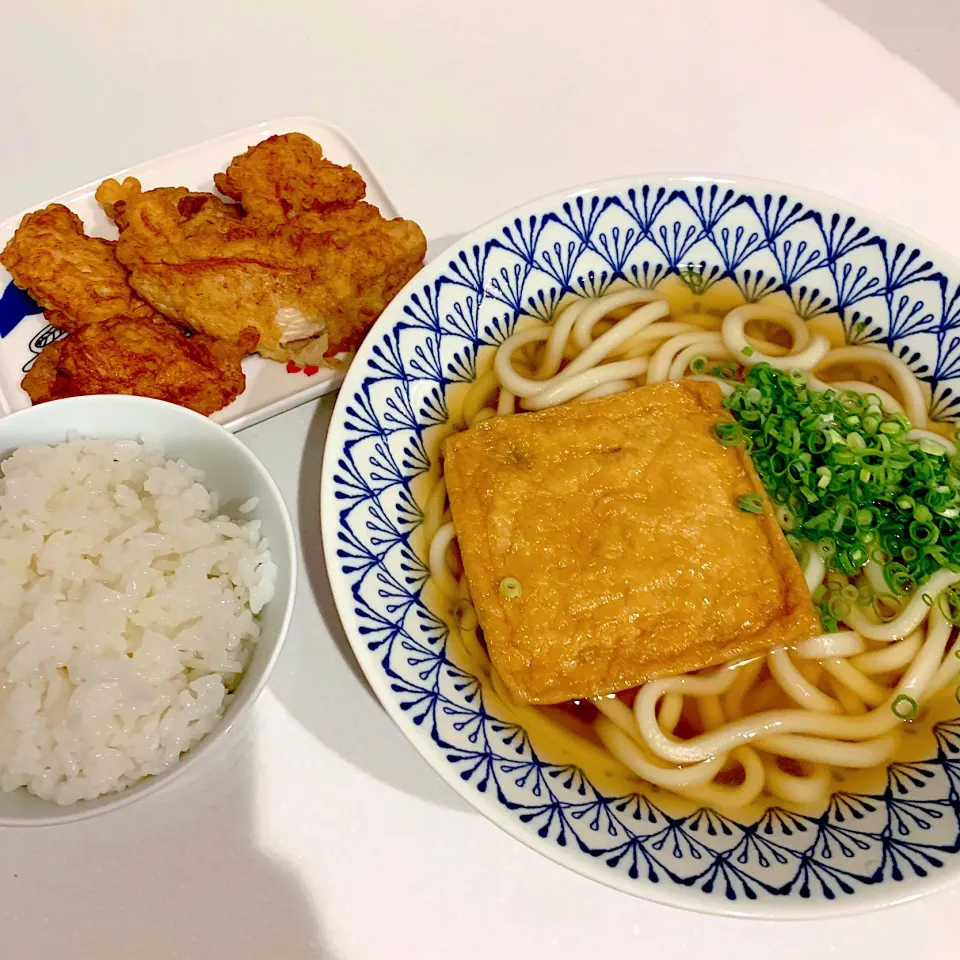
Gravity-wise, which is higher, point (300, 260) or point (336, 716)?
point (300, 260)

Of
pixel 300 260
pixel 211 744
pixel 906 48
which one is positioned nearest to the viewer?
pixel 211 744

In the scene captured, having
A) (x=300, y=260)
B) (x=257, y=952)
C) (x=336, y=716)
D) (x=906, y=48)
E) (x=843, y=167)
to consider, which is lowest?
(x=257, y=952)

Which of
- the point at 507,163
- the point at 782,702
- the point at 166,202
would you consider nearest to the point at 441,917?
the point at 782,702

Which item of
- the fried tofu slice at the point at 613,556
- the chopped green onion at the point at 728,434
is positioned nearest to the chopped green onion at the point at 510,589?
the fried tofu slice at the point at 613,556

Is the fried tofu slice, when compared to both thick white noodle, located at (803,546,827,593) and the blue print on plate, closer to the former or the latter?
thick white noodle, located at (803,546,827,593)

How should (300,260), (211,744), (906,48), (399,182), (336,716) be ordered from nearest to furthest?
1. (211,744)
2. (336,716)
3. (300,260)
4. (399,182)
5. (906,48)

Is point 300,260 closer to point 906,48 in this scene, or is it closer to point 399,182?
point 399,182
